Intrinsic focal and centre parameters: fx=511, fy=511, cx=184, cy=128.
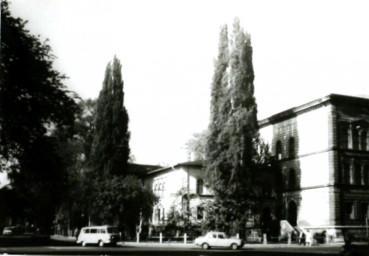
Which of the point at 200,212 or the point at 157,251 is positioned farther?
the point at 200,212

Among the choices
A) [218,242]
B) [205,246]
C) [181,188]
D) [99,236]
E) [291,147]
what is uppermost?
[291,147]

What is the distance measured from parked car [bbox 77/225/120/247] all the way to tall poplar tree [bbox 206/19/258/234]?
638 centimetres

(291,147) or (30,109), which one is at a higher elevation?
→ (291,147)

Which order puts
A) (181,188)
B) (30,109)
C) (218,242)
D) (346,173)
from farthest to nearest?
(181,188) → (346,173) → (218,242) → (30,109)

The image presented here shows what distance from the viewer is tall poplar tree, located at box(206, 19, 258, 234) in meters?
28.4

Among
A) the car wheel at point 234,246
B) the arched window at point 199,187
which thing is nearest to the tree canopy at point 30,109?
the car wheel at point 234,246

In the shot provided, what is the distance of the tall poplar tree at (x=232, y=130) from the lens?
28375 mm

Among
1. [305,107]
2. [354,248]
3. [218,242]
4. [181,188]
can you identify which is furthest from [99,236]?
[354,248]

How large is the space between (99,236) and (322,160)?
44.2ft

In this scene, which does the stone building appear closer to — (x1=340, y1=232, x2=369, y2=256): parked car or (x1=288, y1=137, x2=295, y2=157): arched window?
(x1=288, y1=137, x2=295, y2=157): arched window

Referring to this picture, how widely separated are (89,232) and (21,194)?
27.1ft

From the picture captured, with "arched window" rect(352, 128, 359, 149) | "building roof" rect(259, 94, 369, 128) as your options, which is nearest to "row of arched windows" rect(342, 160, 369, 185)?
"arched window" rect(352, 128, 359, 149)

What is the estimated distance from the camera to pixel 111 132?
27.4m

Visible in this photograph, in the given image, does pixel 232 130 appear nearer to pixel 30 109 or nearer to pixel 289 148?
pixel 289 148
